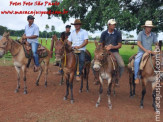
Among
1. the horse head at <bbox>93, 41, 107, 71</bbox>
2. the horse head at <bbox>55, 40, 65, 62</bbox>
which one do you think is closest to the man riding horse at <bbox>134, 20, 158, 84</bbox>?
the horse head at <bbox>93, 41, 107, 71</bbox>

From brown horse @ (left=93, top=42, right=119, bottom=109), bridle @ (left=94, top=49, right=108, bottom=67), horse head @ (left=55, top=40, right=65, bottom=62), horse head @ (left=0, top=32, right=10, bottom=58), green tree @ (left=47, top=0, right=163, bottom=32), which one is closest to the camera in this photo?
bridle @ (left=94, top=49, right=108, bottom=67)

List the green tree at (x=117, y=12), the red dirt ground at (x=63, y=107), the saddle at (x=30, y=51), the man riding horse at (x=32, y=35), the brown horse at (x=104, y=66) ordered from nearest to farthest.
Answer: the red dirt ground at (x=63, y=107), the brown horse at (x=104, y=66), the saddle at (x=30, y=51), the man riding horse at (x=32, y=35), the green tree at (x=117, y=12)

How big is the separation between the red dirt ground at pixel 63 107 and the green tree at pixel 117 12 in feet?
17.8

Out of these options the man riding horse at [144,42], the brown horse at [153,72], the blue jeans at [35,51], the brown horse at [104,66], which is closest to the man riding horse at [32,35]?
the blue jeans at [35,51]

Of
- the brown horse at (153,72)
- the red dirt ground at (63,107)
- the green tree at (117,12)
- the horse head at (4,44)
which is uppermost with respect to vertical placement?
the green tree at (117,12)

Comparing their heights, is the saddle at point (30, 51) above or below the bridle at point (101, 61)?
above

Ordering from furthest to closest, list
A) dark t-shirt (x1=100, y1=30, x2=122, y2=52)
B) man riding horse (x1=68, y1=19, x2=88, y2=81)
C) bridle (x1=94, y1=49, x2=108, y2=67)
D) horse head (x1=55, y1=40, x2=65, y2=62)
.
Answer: man riding horse (x1=68, y1=19, x2=88, y2=81) < dark t-shirt (x1=100, y1=30, x2=122, y2=52) < horse head (x1=55, y1=40, x2=65, y2=62) < bridle (x1=94, y1=49, x2=108, y2=67)

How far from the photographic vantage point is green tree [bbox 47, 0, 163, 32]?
12789 millimetres

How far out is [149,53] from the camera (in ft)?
22.6

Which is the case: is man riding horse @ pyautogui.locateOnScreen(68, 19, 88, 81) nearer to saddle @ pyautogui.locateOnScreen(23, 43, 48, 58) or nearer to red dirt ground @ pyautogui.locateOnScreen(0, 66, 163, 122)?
red dirt ground @ pyautogui.locateOnScreen(0, 66, 163, 122)

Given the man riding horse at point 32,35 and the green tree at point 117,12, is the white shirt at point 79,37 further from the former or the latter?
the green tree at point 117,12

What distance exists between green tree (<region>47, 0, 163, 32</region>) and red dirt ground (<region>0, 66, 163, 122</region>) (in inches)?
214

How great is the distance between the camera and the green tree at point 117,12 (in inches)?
504

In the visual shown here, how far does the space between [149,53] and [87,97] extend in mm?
3164
